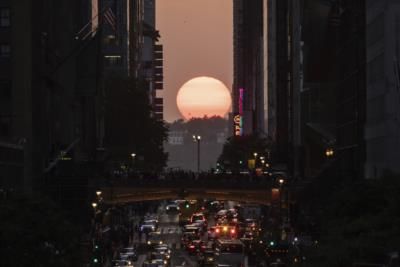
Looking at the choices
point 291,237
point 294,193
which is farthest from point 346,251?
point 294,193

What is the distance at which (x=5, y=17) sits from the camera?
11181 cm

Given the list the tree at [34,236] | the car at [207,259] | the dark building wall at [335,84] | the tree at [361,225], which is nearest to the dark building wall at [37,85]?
the car at [207,259]

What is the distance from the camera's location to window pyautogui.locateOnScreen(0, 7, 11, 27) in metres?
112

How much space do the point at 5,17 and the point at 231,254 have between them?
89.5 ft

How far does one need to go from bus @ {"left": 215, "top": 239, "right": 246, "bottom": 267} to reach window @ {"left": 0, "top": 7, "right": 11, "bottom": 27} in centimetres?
2455

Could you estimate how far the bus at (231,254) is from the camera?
309ft

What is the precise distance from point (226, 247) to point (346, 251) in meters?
42.6

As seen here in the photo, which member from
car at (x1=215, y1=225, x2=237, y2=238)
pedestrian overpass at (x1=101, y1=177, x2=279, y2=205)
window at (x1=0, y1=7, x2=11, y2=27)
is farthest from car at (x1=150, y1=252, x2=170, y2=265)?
car at (x1=215, y1=225, x2=237, y2=238)

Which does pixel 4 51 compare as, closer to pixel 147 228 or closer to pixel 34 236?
pixel 147 228

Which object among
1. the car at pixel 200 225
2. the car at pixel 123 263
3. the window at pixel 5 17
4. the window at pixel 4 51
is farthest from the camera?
the car at pixel 200 225

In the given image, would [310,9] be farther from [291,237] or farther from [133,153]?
[133,153]

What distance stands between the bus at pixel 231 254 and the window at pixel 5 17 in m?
24.5

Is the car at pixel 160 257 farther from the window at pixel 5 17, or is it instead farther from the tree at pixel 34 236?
the tree at pixel 34 236

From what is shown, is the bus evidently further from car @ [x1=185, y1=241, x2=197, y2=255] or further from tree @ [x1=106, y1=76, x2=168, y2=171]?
tree @ [x1=106, y1=76, x2=168, y2=171]
